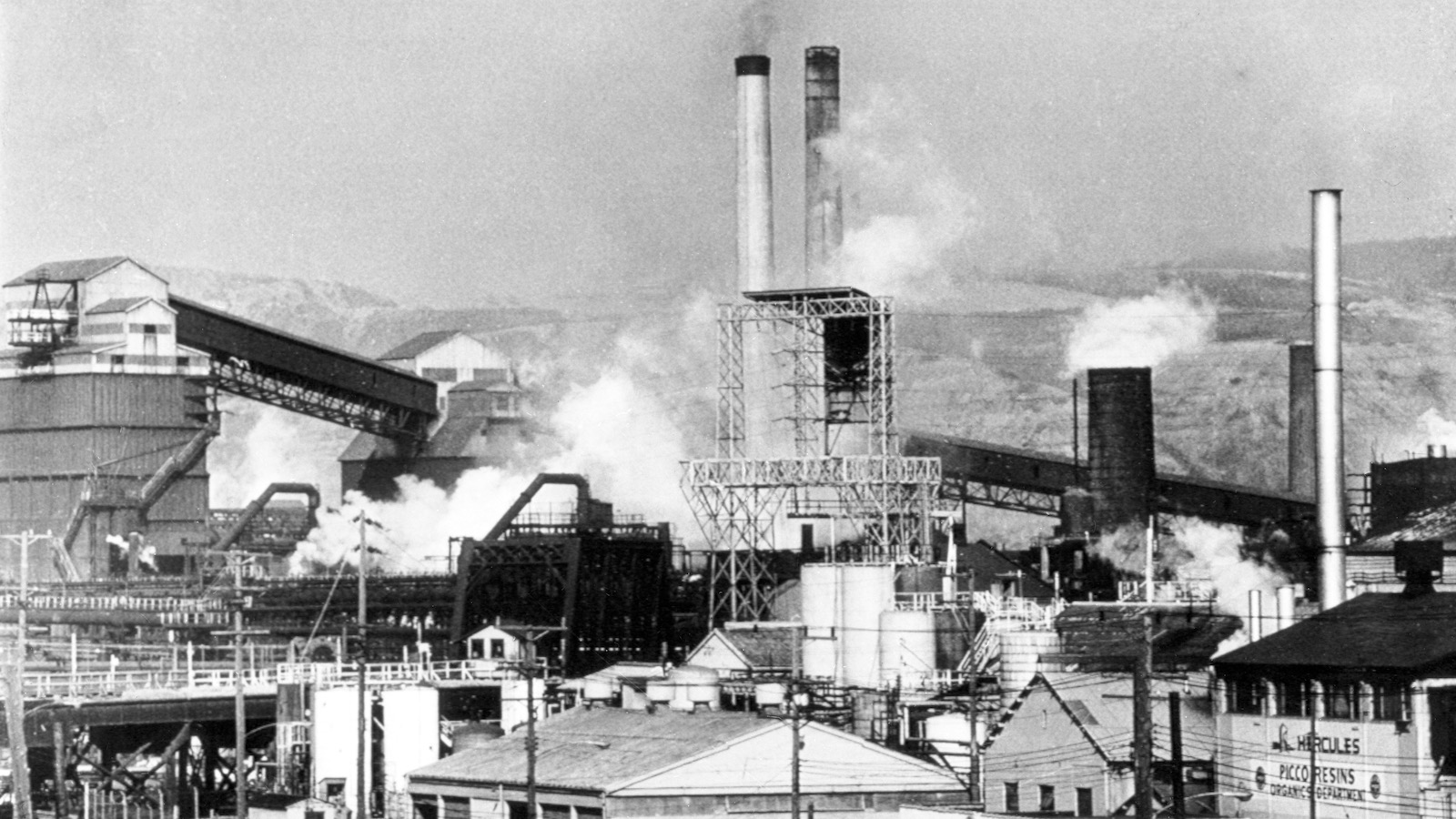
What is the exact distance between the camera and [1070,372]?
16175 cm

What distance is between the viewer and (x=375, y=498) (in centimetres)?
9662

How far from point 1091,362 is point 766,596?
119 ft

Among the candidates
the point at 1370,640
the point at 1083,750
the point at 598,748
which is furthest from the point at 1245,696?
the point at 598,748

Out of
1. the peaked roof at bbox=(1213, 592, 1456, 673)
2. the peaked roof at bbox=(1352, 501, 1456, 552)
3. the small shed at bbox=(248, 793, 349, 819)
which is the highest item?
the peaked roof at bbox=(1352, 501, 1456, 552)

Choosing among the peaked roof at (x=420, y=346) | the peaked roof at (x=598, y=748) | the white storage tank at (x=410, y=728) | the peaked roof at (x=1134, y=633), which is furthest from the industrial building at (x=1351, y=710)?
the peaked roof at (x=420, y=346)

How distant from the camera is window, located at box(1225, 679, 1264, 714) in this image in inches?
1762

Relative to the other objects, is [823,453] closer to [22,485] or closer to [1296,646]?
[22,485]

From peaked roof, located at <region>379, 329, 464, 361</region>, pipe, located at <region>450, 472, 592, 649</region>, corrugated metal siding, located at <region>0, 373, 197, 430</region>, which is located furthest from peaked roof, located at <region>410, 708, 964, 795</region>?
peaked roof, located at <region>379, 329, 464, 361</region>

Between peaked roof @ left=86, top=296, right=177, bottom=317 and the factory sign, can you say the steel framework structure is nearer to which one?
the factory sign

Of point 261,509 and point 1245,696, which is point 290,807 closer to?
point 1245,696

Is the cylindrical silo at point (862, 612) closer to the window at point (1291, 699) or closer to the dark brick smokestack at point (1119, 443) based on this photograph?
the dark brick smokestack at point (1119, 443)

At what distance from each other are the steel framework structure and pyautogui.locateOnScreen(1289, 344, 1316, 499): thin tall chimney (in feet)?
84.0

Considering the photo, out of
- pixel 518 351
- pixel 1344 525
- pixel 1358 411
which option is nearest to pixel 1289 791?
pixel 1344 525

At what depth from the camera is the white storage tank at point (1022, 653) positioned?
52.4m
